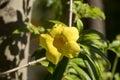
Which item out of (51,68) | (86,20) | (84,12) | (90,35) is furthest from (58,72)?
(86,20)

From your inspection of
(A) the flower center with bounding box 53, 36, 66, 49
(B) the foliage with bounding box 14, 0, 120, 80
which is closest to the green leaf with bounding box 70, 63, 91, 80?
(B) the foliage with bounding box 14, 0, 120, 80

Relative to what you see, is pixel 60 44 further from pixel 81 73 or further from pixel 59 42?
pixel 81 73

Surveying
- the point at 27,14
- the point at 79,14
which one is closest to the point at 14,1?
the point at 27,14

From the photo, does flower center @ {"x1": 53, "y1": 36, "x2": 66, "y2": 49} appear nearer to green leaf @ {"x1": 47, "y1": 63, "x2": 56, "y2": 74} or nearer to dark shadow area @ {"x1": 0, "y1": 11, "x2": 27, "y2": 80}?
green leaf @ {"x1": 47, "y1": 63, "x2": 56, "y2": 74}

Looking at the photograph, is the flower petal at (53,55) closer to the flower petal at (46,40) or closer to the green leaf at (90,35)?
Answer: the flower petal at (46,40)

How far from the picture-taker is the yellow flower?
762 millimetres

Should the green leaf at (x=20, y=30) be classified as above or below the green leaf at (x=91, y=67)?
above

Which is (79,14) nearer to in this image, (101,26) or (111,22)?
(101,26)

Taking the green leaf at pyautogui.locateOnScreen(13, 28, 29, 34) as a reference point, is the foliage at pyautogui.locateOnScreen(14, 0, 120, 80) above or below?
below

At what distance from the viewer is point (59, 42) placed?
2.64 feet

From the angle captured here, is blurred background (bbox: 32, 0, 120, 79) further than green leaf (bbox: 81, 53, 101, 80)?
Yes

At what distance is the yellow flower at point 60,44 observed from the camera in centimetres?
76

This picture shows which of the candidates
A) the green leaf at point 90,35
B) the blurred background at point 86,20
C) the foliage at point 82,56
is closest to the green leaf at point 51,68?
the foliage at point 82,56

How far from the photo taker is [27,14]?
3.37ft
